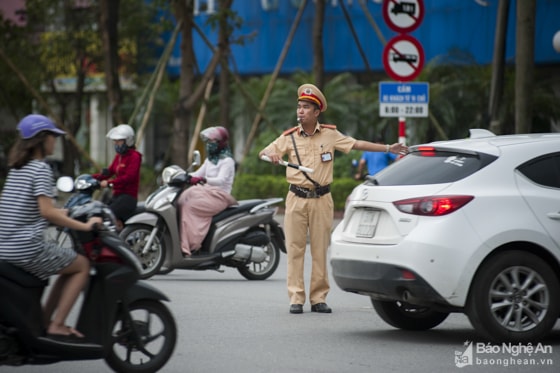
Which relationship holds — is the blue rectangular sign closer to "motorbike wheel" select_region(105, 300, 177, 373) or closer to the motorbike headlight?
the motorbike headlight

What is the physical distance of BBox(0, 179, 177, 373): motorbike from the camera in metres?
6.71

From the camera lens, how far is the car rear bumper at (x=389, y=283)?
8258mm

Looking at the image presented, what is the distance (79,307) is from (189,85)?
65.6 ft

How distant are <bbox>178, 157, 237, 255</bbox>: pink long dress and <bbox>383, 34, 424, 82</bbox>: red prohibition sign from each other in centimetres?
360

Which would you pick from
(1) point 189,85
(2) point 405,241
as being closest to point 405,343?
(2) point 405,241

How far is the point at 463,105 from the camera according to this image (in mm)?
Result: 34031

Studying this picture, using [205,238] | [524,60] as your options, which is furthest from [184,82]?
[205,238]

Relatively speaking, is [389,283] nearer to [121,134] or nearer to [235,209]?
[235,209]

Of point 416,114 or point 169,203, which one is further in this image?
point 416,114

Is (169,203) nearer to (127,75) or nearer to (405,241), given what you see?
(405,241)

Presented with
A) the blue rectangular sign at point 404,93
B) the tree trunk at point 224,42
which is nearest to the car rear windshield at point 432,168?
the blue rectangular sign at point 404,93

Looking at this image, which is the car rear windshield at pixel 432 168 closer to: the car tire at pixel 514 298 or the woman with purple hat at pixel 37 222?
the car tire at pixel 514 298

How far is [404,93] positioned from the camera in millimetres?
16812

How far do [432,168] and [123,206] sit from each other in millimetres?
5841
